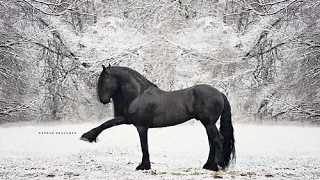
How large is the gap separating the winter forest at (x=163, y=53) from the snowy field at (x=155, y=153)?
2.92ft

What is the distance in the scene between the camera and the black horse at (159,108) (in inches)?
223

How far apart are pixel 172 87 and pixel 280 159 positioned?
3.89m

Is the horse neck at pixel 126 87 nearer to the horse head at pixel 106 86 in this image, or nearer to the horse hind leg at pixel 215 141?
the horse head at pixel 106 86

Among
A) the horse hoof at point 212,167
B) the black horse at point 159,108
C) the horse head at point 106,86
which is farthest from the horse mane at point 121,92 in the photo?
Answer: the horse hoof at point 212,167

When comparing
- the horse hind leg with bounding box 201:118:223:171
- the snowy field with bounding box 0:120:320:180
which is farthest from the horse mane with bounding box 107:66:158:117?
the horse hind leg with bounding box 201:118:223:171

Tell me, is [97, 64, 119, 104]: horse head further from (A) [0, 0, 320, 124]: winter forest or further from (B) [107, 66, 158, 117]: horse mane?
(A) [0, 0, 320, 124]: winter forest

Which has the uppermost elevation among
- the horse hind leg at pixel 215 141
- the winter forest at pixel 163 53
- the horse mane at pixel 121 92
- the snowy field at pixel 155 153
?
the winter forest at pixel 163 53

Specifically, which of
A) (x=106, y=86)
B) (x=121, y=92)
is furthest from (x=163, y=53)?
(x=106, y=86)

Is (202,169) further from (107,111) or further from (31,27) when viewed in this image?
(31,27)

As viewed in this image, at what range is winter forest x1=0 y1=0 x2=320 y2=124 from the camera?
34.2 feet

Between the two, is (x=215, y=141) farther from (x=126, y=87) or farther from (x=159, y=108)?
(x=126, y=87)

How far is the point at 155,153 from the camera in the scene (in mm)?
7906

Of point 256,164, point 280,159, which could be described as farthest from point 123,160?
point 280,159

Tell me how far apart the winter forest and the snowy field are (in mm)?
889
